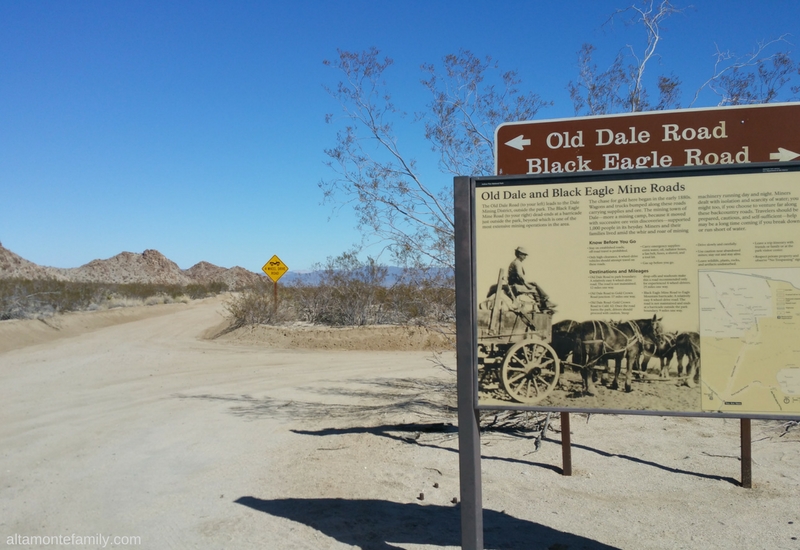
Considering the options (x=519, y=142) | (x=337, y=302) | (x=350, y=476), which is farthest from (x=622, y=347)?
(x=337, y=302)

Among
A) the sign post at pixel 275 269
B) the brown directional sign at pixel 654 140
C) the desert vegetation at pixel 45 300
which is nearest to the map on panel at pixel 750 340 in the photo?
the brown directional sign at pixel 654 140

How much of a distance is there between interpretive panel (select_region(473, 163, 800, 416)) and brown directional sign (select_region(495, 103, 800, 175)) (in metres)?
0.63

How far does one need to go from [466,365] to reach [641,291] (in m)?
0.99

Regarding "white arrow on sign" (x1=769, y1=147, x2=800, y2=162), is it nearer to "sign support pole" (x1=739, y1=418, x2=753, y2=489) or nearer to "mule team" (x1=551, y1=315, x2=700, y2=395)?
"mule team" (x1=551, y1=315, x2=700, y2=395)

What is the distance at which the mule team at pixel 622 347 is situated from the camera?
329 centimetres

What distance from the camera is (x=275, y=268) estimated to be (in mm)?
22828

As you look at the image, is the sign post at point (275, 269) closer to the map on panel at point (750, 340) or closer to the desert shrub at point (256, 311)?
the desert shrub at point (256, 311)

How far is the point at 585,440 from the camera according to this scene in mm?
6535

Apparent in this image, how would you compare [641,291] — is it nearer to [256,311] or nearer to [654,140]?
[654,140]

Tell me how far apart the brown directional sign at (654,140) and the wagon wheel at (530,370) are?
3.85ft

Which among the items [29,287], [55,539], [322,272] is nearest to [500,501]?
[55,539]

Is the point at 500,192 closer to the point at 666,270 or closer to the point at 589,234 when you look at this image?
the point at 589,234

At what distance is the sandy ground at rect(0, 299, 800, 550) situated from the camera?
4297mm

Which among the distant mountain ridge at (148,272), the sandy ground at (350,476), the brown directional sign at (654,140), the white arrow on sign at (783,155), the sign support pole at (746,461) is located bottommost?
the sandy ground at (350,476)
